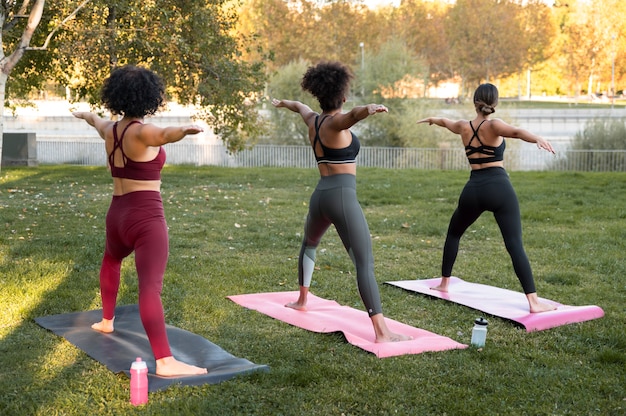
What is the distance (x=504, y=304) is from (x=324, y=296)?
182 cm

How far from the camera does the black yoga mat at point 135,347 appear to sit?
5145mm

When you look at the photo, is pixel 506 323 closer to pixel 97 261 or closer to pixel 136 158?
pixel 136 158

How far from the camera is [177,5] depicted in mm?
18609

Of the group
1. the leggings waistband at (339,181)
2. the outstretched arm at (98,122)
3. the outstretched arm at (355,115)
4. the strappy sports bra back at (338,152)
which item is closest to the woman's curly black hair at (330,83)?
the strappy sports bra back at (338,152)

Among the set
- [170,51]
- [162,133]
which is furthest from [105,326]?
[170,51]

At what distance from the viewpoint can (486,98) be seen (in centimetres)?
721

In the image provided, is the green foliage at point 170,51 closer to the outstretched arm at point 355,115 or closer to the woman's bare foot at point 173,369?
the outstretched arm at point 355,115

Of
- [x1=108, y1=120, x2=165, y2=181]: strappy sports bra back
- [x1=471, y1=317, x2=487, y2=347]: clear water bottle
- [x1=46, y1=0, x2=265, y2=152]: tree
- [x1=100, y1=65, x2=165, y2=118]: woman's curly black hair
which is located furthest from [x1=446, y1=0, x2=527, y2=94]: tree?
[x1=108, y1=120, x2=165, y2=181]: strappy sports bra back

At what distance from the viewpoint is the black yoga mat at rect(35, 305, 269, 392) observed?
5.14 m

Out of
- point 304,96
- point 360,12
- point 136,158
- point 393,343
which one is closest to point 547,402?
point 393,343

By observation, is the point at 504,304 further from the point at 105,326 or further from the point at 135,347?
the point at 105,326

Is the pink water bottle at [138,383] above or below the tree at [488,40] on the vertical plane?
below

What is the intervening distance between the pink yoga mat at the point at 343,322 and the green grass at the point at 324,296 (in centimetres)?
15

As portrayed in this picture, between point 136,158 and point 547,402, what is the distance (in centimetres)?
319
